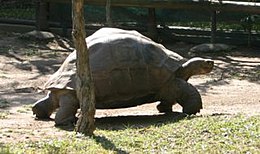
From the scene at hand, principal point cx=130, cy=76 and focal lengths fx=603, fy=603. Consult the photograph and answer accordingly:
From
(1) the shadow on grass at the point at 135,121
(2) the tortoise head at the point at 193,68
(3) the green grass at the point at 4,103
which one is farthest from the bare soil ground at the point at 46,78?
(2) the tortoise head at the point at 193,68

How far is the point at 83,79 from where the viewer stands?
698 cm

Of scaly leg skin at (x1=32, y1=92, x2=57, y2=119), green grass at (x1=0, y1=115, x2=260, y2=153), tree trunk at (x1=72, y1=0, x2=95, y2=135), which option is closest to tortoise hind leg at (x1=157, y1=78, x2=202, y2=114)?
green grass at (x1=0, y1=115, x2=260, y2=153)

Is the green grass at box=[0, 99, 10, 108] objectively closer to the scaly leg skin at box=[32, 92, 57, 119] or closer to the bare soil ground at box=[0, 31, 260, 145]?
the bare soil ground at box=[0, 31, 260, 145]

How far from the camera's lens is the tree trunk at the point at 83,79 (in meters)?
6.93

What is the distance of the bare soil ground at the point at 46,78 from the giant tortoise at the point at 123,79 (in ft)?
1.17

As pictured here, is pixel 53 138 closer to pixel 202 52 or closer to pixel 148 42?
pixel 148 42

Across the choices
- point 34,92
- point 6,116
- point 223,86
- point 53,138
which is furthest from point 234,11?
point 53,138

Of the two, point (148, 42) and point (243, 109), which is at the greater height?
point (148, 42)

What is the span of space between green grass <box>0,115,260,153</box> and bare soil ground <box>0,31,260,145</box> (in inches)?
26.1

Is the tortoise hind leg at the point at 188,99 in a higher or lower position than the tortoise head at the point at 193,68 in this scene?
lower

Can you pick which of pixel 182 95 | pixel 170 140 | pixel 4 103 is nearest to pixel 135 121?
pixel 182 95

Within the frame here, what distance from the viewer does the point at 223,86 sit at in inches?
481

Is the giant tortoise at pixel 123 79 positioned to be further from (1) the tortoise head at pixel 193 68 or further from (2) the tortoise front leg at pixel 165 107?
(2) the tortoise front leg at pixel 165 107

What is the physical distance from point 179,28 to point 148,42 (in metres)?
9.87
